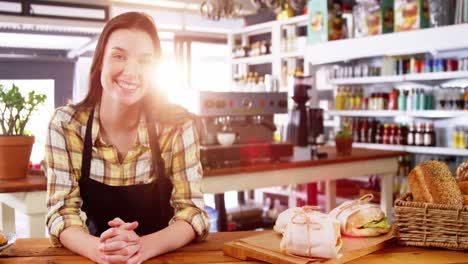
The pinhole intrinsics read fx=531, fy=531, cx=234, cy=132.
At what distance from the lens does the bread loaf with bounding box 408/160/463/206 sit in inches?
52.9

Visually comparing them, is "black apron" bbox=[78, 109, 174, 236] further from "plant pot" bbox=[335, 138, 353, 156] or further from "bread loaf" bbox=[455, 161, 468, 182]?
"plant pot" bbox=[335, 138, 353, 156]

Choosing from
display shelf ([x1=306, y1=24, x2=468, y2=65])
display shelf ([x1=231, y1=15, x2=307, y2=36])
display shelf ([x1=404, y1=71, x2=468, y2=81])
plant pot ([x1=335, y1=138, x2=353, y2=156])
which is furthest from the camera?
display shelf ([x1=231, y1=15, x2=307, y2=36])

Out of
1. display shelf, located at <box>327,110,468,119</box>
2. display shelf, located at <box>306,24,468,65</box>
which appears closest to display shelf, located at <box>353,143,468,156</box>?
display shelf, located at <box>327,110,468,119</box>

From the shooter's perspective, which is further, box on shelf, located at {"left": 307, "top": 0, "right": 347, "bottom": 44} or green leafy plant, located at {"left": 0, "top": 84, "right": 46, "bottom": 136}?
box on shelf, located at {"left": 307, "top": 0, "right": 347, "bottom": 44}

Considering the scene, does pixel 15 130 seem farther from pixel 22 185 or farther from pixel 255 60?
pixel 255 60

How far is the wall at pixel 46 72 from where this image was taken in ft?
10.0

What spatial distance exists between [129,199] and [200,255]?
383mm

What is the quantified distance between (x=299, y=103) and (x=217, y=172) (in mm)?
940

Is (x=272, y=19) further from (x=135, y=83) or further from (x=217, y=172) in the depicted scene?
(x=135, y=83)

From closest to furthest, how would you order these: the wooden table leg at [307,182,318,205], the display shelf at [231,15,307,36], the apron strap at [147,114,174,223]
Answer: the apron strap at [147,114,174,223] → the wooden table leg at [307,182,318,205] → the display shelf at [231,15,307,36]

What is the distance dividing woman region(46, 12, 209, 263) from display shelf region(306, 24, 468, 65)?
10.1 ft

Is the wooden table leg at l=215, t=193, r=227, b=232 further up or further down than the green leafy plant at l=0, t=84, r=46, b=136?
further down

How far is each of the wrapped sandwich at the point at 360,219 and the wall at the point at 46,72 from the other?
172 cm

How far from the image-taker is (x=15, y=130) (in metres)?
2.42
